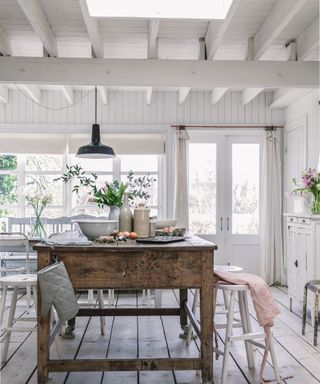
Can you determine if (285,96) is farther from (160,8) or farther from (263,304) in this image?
(263,304)

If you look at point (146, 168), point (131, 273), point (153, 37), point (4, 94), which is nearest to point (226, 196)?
point (146, 168)

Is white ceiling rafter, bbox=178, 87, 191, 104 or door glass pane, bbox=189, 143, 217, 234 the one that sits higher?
white ceiling rafter, bbox=178, 87, 191, 104

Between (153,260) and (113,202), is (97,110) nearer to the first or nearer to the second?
(113,202)

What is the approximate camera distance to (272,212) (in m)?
6.43

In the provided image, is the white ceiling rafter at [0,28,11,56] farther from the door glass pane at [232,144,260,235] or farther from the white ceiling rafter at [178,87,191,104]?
the door glass pane at [232,144,260,235]

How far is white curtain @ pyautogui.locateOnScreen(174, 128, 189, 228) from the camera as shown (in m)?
6.34

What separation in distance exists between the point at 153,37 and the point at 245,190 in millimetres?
3378

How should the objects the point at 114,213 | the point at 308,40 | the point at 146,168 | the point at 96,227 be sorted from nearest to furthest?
the point at 96,227
the point at 114,213
the point at 308,40
the point at 146,168

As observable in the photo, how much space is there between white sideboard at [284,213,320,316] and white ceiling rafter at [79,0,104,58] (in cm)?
267

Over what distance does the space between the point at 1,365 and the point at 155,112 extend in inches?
168

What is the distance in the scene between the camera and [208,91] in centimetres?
651

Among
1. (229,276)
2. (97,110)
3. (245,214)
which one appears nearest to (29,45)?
(97,110)

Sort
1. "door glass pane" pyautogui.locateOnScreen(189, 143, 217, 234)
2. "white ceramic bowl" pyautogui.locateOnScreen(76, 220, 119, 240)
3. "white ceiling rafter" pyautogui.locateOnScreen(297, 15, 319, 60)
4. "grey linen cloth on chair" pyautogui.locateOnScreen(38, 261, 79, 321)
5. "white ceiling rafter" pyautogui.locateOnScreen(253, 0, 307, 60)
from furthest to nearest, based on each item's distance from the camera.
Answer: "door glass pane" pyautogui.locateOnScreen(189, 143, 217, 234), "white ceiling rafter" pyautogui.locateOnScreen(297, 15, 319, 60), "white ceiling rafter" pyautogui.locateOnScreen(253, 0, 307, 60), "white ceramic bowl" pyautogui.locateOnScreen(76, 220, 119, 240), "grey linen cloth on chair" pyautogui.locateOnScreen(38, 261, 79, 321)

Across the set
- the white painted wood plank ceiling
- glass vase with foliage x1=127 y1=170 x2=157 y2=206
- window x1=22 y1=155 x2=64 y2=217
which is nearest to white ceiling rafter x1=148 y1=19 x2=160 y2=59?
the white painted wood plank ceiling
